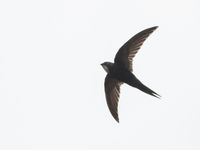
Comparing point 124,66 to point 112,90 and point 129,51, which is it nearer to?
point 129,51

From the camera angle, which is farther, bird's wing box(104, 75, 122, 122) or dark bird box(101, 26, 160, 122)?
bird's wing box(104, 75, 122, 122)

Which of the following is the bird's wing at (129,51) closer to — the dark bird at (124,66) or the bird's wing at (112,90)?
the dark bird at (124,66)

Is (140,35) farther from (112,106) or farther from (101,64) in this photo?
(112,106)

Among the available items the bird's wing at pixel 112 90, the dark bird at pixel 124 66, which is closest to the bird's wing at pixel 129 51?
the dark bird at pixel 124 66

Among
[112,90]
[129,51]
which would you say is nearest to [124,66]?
[129,51]

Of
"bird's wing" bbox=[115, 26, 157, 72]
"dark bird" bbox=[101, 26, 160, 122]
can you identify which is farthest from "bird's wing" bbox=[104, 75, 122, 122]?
"bird's wing" bbox=[115, 26, 157, 72]

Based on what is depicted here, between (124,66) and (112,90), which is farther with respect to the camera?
(112,90)

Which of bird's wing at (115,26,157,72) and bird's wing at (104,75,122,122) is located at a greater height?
bird's wing at (115,26,157,72)

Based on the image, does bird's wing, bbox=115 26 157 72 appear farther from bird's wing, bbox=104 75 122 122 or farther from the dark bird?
bird's wing, bbox=104 75 122 122

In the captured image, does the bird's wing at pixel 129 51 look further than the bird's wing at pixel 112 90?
No

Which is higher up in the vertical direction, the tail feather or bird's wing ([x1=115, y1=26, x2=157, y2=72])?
bird's wing ([x1=115, y1=26, x2=157, y2=72])

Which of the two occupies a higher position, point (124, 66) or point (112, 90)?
point (124, 66)

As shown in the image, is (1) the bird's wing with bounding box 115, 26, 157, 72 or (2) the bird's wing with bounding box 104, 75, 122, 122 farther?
(2) the bird's wing with bounding box 104, 75, 122, 122

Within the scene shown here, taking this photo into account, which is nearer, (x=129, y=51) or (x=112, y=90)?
(x=129, y=51)
